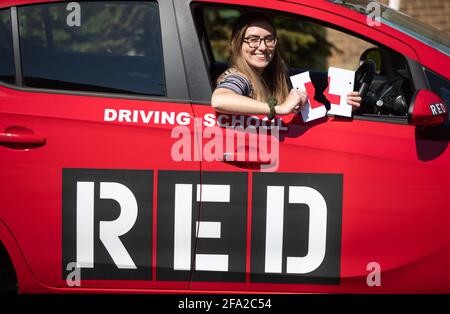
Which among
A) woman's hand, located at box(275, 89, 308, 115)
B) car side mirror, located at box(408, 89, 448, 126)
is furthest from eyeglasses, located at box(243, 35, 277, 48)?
car side mirror, located at box(408, 89, 448, 126)

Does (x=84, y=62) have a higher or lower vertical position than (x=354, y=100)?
higher

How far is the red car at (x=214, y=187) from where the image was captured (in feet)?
10.7

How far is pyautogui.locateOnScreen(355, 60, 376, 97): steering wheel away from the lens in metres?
3.48

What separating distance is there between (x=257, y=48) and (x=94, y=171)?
94cm

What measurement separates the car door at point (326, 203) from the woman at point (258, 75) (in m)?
0.09

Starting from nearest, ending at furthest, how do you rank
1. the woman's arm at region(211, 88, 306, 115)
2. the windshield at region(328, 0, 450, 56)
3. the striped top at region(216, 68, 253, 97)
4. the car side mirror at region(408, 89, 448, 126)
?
the car side mirror at region(408, 89, 448, 126)
the woman's arm at region(211, 88, 306, 115)
the striped top at region(216, 68, 253, 97)
the windshield at region(328, 0, 450, 56)

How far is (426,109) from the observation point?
3117 mm

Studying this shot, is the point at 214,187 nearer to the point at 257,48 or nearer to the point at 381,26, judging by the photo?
the point at 257,48

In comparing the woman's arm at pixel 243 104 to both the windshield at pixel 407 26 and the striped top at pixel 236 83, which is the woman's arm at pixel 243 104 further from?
the windshield at pixel 407 26

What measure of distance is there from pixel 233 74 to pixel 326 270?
97cm

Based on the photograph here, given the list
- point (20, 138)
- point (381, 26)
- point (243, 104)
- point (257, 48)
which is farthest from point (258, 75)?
point (20, 138)

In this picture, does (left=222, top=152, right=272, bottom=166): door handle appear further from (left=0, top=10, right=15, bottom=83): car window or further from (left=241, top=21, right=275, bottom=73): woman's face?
(left=0, top=10, right=15, bottom=83): car window
